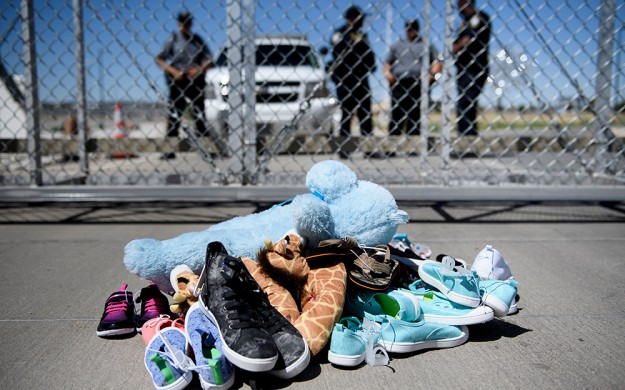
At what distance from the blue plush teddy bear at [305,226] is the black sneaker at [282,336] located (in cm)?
30

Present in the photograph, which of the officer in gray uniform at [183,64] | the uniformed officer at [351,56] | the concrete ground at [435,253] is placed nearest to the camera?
the concrete ground at [435,253]

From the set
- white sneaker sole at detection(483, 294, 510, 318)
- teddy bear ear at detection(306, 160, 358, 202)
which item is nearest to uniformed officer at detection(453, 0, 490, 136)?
teddy bear ear at detection(306, 160, 358, 202)

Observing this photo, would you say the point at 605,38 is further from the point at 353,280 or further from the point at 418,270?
the point at 353,280

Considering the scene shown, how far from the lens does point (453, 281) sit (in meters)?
1.81

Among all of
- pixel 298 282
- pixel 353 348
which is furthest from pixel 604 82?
pixel 353 348

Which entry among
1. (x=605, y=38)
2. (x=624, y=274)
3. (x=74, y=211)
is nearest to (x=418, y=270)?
(x=624, y=274)

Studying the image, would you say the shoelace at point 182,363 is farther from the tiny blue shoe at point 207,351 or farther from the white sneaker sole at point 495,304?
the white sneaker sole at point 495,304

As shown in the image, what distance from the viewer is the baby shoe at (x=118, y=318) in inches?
70.5

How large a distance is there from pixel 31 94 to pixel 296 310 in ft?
8.68

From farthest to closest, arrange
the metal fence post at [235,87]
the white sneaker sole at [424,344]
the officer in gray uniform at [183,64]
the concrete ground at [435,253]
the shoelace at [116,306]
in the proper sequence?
the officer in gray uniform at [183,64] → the metal fence post at [235,87] → the shoelace at [116,306] → the white sneaker sole at [424,344] → the concrete ground at [435,253]

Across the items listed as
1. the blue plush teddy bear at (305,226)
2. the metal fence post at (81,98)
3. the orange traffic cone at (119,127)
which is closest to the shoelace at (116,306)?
the blue plush teddy bear at (305,226)

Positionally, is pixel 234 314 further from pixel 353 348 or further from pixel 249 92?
pixel 249 92

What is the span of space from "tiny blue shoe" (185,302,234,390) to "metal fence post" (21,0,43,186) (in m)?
2.43

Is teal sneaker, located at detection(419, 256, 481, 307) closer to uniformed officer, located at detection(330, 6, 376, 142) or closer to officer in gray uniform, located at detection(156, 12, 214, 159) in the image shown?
uniformed officer, located at detection(330, 6, 376, 142)
